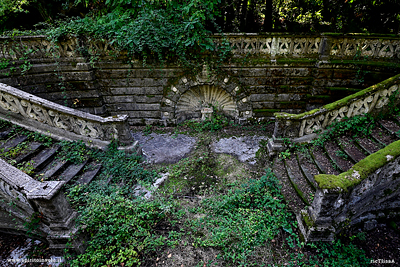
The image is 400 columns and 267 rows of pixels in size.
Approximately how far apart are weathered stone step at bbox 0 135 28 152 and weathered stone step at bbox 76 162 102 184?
2106mm

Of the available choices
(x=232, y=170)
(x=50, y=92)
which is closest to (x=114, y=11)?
(x=50, y=92)

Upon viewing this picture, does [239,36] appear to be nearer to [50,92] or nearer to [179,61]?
[179,61]

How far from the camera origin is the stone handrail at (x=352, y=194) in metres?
3.59

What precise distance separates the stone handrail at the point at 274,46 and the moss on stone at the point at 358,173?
16.5 ft

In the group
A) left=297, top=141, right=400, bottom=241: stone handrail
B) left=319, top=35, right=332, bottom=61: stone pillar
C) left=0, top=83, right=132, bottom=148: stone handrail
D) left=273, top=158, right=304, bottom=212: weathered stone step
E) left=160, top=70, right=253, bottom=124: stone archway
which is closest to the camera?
left=297, top=141, right=400, bottom=241: stone handrail

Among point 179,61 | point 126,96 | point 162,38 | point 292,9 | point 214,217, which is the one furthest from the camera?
point 292,9

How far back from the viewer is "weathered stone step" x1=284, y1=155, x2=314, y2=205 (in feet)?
15.9

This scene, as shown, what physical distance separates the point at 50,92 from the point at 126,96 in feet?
9.99

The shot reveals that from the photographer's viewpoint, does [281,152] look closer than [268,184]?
No

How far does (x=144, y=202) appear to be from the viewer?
15.5ft

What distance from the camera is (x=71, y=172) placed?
5.32m

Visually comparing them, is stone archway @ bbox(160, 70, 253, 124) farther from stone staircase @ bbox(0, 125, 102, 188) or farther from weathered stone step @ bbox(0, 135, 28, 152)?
weathered stone step @ bbox(0, 135, 28, 152)

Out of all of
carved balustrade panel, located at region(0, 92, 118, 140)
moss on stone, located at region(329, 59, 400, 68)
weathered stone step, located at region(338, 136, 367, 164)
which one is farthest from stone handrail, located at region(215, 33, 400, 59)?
carved balustrade panel, located at region(0, 92, 118, 140)

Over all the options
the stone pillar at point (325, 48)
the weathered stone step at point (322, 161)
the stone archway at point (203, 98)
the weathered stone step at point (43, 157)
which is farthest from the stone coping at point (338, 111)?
the weathered stone step at point (43, 157)
